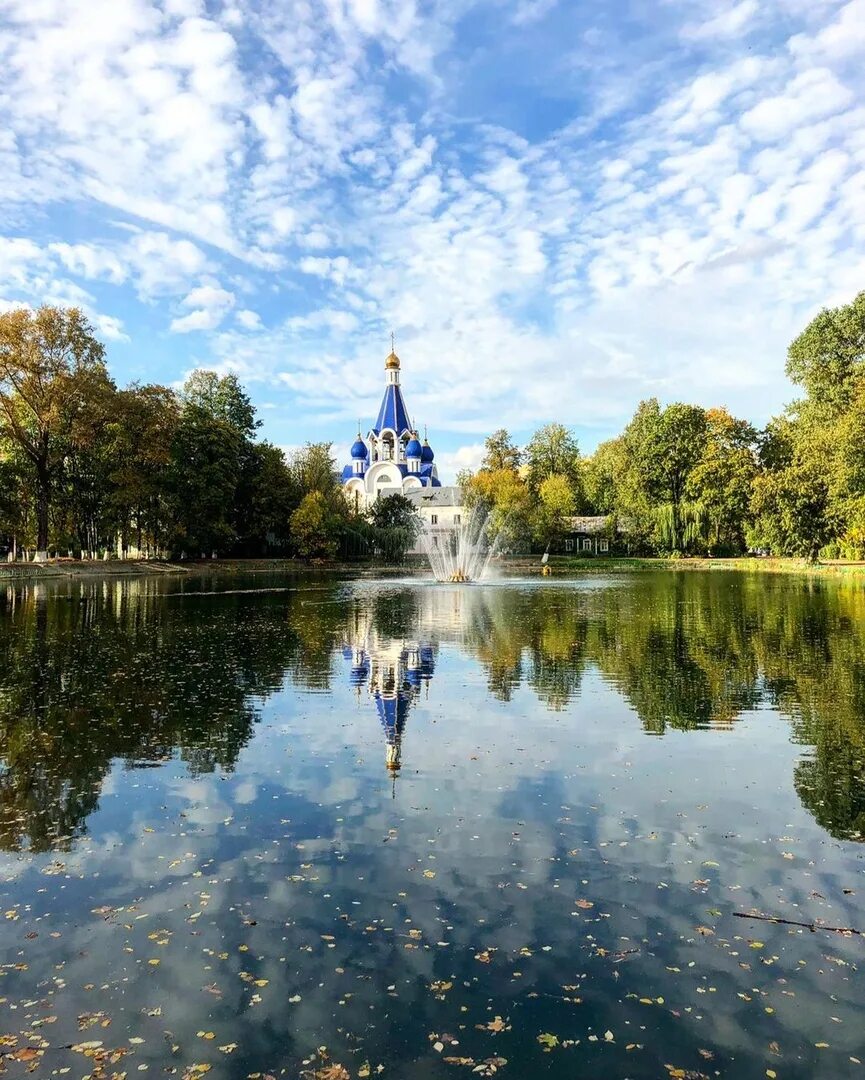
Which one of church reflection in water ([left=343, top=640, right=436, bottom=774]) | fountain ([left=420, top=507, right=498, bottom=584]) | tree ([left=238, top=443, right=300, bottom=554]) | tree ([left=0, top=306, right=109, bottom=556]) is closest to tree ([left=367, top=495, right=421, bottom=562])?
fountain ([left=420, top=507, right=498, bottom=584])

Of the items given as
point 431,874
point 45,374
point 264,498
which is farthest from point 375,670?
point 264,498

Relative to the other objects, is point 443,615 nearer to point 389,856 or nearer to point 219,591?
point 219,591

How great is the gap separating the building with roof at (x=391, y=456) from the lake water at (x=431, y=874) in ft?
364

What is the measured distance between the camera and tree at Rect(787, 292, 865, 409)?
60250 mm

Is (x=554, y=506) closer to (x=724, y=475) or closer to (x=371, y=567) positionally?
(x=724, y=475)

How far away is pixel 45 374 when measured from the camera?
158ft

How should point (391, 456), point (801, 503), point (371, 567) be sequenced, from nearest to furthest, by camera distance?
1. point (801, 503)
2. point (371, 567)
3. point (391, 456)

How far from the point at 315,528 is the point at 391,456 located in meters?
60.7

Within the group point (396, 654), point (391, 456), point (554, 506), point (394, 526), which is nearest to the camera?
point (396, 654)

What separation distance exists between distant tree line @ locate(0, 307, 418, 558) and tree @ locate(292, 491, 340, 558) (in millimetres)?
109

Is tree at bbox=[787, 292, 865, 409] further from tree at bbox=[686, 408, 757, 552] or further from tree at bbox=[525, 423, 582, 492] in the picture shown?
tree at bbox=[525, 423, 582, 492]

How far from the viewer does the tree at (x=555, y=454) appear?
314 ft

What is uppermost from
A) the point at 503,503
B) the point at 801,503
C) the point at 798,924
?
the point at 503,503

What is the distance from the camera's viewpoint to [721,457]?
229ft
